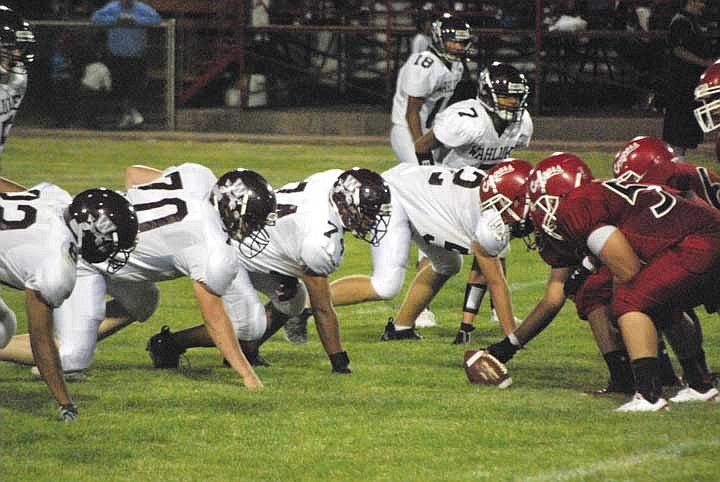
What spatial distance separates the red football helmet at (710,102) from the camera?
7047 mm

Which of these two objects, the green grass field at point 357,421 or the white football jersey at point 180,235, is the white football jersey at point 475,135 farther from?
the white football jersey at point 180,235

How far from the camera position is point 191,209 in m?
7.13

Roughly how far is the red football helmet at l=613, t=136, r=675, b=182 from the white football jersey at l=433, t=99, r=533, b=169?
1.96 metres

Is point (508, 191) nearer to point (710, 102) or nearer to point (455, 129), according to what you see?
point (710, 102)

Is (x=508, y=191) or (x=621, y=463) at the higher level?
(x=508, y=191)

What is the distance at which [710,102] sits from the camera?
23.2ft

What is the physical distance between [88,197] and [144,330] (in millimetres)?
2644

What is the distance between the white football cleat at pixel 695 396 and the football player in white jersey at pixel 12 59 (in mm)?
4041

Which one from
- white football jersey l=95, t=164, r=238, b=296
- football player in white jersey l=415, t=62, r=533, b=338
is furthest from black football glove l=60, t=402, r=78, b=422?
football player in white jersey l=415, t=62, r=533, b=338

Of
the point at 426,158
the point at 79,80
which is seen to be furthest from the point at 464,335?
the point at 79,80

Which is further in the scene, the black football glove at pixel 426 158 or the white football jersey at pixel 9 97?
the black football glove at pixel 426 158

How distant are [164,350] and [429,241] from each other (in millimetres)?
1594

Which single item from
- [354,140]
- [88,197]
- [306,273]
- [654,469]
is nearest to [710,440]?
[654,469]

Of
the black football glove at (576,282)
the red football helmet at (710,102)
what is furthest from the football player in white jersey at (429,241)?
the red football helmet at (710,102)
